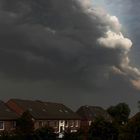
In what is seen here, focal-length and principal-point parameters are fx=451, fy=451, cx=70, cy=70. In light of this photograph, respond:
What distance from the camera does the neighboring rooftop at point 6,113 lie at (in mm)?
94062

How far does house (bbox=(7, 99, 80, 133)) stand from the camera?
10594cm

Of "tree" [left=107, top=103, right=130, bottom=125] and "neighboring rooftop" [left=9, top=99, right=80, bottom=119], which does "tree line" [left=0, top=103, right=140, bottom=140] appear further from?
"tree" [left=107, top=103, right=130, bottom=125]

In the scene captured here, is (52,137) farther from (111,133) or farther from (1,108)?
(1,108)

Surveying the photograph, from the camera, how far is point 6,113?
318 ft

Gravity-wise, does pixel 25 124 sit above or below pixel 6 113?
below

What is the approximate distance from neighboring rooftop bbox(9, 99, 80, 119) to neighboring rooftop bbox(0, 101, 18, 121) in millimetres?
5942

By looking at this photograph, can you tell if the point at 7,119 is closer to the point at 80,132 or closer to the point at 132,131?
the point at 80,132

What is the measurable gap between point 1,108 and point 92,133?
2698cm

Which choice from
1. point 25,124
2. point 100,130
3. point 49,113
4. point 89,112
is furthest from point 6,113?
point 89,112

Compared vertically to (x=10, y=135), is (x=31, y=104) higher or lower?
higher

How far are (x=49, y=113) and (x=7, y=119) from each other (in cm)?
2086

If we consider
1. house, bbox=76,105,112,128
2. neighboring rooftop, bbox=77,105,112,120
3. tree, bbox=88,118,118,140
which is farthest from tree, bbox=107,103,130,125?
tree, bbox=88,118,118,140

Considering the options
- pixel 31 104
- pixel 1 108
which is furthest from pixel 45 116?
pixel 1 108

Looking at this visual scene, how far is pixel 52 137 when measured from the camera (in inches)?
3282
